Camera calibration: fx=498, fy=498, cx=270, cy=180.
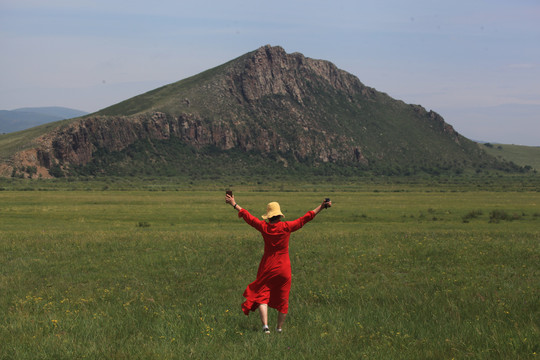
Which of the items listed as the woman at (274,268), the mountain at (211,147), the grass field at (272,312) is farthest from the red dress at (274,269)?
the mountain at (211,147)

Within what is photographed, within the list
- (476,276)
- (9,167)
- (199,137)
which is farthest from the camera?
(199,137)

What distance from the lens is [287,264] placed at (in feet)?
32.5

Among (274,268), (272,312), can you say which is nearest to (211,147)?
(272,312)

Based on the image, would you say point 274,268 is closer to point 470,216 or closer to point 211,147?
point 470,216

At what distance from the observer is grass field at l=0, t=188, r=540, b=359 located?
8703 mm

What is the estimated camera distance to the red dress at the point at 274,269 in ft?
32.0

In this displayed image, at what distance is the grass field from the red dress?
62cm

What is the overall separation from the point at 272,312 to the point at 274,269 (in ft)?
7.67

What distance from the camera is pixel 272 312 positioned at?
11.7 metres

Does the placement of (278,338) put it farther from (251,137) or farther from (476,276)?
(251,137)

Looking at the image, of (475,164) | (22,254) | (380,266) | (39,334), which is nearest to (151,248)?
(22,254)

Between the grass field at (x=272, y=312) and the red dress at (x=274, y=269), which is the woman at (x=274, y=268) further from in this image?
the grass field at (x=272, y=312)

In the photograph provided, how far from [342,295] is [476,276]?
4.80 m

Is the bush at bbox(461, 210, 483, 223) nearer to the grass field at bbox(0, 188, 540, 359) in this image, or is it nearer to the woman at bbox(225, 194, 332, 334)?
the grass field at bbox(0, 188, 540, 359)
